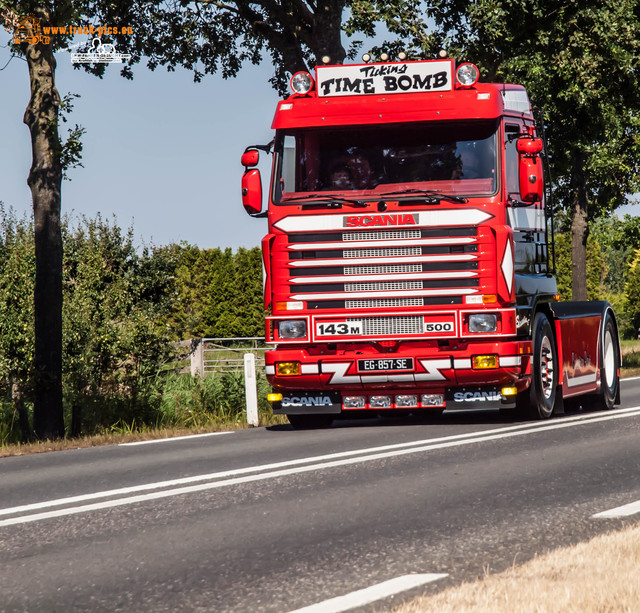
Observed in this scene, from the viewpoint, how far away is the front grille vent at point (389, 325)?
1195cm

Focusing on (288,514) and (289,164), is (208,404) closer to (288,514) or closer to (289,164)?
(289,164)

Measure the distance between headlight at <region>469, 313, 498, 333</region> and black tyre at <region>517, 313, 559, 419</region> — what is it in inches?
40.9

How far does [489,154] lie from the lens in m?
12.0

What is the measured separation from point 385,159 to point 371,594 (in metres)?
7.85

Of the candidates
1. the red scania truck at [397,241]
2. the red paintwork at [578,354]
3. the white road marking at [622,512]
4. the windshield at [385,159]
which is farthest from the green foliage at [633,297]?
the white road marking at [622,512]

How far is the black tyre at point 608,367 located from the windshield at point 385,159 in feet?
14.3

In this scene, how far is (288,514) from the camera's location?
6.96 m

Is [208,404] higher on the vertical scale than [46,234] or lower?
lower

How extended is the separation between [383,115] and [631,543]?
7.54 meters

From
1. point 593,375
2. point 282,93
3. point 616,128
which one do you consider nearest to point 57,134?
point 593,375

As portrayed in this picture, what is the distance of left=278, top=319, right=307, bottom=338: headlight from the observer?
12156mm

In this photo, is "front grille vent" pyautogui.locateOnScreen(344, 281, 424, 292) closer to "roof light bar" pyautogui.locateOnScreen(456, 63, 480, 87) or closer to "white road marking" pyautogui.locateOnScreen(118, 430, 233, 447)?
"roof light bar" pyautogui.locateOnScreen(456, 63, 480, 87)

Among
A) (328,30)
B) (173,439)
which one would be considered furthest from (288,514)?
(328,30)

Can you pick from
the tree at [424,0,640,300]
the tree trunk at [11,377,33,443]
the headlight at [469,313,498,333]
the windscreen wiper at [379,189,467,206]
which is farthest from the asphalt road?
the tree at [424,0,640,300]
